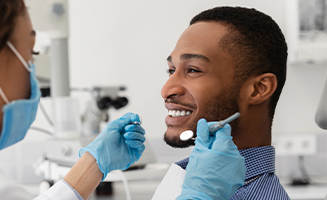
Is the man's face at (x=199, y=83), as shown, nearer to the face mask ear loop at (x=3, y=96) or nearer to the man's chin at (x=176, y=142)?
the man's chin at (x=176, y=142)

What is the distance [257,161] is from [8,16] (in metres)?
0.80

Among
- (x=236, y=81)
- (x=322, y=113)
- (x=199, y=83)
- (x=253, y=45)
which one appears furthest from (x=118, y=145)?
(x=322, y=113)

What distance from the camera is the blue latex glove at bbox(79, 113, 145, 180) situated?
4.07ft

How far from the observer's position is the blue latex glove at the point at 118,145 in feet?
4.07

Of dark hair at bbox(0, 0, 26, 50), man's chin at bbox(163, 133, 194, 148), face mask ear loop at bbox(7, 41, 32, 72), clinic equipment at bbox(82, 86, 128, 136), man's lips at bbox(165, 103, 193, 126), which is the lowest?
clinic equipment at bbox(82, 86, 128, 136)

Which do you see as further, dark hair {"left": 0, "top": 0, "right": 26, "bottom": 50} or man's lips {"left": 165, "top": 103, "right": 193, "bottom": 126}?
man's lips {"left": 165, "top": 103, "right": 193, "bottom": 126}

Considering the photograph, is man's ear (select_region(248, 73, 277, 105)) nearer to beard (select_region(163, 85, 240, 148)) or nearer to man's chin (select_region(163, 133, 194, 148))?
beard (select_region(163, 85, 240, 148))

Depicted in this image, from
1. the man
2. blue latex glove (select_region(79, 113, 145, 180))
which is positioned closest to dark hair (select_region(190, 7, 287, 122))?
the man

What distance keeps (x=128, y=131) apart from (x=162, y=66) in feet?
4.66

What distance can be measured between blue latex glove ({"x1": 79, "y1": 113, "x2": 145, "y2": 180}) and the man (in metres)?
0.16

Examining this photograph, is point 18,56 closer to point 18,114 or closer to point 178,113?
point 18,114

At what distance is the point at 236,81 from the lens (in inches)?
44.4

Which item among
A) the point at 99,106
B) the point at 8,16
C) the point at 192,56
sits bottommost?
the point at 99,106

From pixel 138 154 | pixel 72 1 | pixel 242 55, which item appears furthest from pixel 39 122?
pixel 242 55
